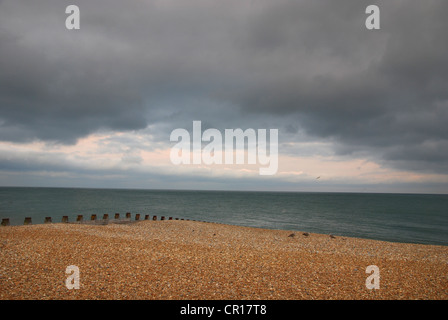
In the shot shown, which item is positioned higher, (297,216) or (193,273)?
(193,273)

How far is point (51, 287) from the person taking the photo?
7.70m

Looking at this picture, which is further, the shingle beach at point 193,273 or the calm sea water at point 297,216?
the calm sea water at point 297,216

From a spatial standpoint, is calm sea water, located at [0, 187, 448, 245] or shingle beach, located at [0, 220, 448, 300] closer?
shingle beach, located at [0, 220, 448, 300]

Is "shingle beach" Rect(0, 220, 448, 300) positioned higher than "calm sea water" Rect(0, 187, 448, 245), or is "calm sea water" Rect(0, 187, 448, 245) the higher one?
"shingle beach" Rect(0, 220, 448, 300)

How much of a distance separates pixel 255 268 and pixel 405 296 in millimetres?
5031

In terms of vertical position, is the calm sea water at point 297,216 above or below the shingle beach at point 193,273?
below

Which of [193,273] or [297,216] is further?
[297,216]

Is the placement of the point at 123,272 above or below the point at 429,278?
above

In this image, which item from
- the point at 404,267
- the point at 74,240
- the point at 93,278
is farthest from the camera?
the point at 74,240
